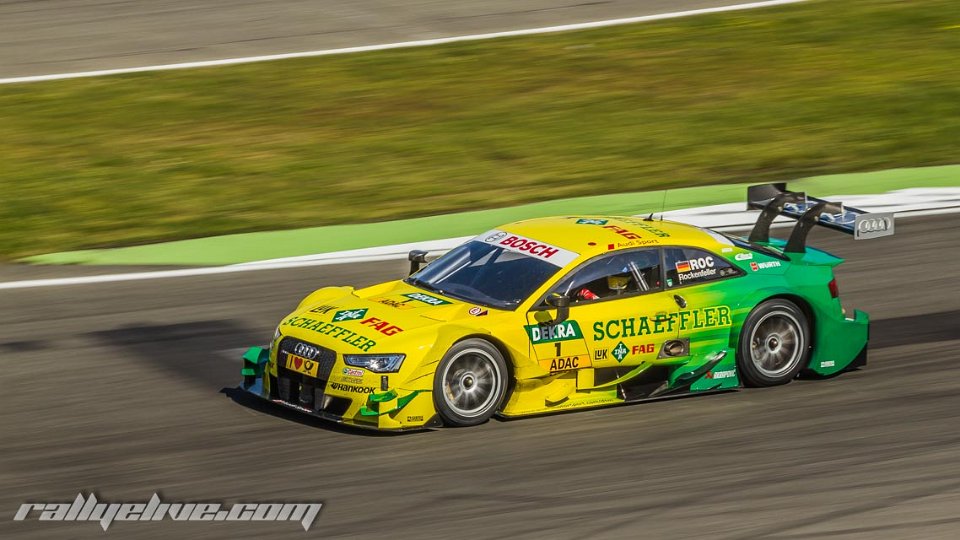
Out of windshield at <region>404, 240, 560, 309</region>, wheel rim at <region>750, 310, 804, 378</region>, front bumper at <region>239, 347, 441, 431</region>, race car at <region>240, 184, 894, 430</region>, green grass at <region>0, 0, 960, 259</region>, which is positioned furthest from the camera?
green grass at <region>0, 0, 960, 259</region>

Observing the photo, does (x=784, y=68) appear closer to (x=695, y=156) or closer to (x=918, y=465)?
(x=695, y=156)

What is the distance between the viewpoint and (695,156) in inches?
727

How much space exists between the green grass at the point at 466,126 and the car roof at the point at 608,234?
589 centimetres

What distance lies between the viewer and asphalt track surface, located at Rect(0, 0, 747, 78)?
22.7 metres

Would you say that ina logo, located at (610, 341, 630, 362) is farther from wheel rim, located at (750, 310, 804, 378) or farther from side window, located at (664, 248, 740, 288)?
wheel rim, located at (750, 310, 804, 378)

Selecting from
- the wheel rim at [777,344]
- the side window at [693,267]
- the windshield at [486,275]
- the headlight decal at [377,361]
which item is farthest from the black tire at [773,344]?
the headlight decal at [377,361]

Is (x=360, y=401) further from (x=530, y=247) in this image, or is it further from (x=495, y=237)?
(x=495, y=237)

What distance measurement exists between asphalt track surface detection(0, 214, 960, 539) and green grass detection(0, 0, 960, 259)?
16.4 ft

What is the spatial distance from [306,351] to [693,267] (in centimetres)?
291

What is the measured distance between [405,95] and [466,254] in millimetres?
10829

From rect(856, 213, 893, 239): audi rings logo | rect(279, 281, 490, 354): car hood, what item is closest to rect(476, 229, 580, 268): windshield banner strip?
rect(279, 281, 490, 354): car hood

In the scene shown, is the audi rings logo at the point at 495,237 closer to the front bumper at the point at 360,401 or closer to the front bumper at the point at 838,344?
the front bumper at the point at 360,401

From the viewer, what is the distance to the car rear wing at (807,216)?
1075 cm

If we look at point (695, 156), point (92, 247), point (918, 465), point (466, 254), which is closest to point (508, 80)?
point (695, 156)
